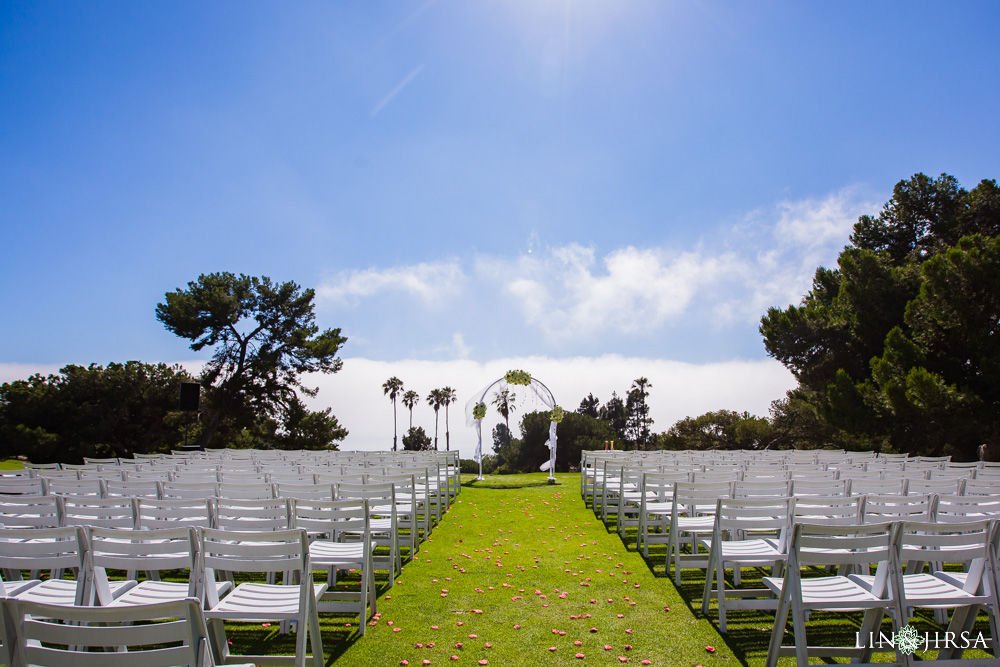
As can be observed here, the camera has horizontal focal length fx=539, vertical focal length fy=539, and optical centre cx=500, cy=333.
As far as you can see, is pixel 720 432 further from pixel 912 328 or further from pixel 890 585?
pixel 890 585

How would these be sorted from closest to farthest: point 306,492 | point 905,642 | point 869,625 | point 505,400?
1. point 905,642
2. point 869,625
3. point 306,492
4. point 505,400

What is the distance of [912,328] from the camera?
758 inches

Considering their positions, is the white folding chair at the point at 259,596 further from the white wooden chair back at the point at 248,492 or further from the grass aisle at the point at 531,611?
the white wooden chair back at the point at 248,492

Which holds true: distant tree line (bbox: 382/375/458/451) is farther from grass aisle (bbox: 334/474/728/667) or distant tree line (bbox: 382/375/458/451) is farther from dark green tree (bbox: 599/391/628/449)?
grass aisle (bbox: 334/474/728/667)

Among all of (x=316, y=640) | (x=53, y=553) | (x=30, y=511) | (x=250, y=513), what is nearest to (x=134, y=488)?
(x=30, y=511)

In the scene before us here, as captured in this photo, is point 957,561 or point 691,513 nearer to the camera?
point 957,561

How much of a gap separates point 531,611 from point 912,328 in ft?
67.8

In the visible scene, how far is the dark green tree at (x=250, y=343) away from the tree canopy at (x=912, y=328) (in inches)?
1010

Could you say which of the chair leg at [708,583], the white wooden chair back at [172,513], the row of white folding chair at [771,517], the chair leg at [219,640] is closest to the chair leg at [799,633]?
the row of white folding chair at [771,517]

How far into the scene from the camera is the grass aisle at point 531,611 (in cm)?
387

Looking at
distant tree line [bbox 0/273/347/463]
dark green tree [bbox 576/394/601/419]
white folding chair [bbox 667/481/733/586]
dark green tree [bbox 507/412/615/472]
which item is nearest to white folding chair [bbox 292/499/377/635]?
white folding chair [bbox 667/481/733/586]

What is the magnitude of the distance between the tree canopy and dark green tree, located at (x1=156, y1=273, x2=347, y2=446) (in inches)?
1010

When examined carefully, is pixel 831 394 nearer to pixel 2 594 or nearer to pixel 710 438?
pixel 710 438

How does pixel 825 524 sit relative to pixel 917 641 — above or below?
above
